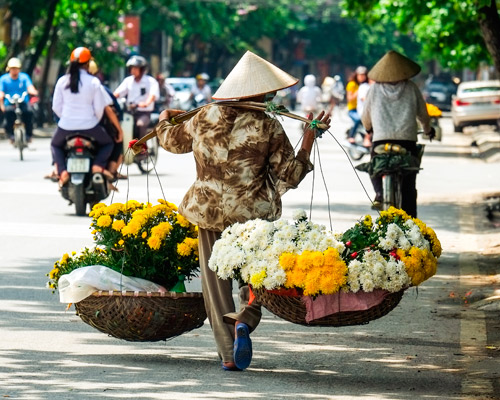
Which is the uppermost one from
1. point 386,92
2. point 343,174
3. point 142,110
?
point 386,92

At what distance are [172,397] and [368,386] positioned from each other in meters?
1.08

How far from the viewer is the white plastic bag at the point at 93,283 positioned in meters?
7.27

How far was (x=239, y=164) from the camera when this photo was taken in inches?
275

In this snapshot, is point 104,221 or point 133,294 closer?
point 133,294

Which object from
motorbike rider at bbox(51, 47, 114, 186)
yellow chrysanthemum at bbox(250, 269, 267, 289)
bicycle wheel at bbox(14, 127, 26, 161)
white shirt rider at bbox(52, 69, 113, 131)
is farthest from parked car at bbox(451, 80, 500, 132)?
yellow chrysanthemum at bbox(250, 269, 267, 289)

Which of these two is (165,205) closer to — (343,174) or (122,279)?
(122,279)

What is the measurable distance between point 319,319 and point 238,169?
93 centimetres

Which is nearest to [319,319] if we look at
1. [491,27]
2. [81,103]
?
[81,103]

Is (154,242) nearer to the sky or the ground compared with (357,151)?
nearer to the sky

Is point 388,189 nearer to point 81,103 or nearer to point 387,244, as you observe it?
point 81,103

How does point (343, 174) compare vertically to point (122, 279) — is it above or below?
below

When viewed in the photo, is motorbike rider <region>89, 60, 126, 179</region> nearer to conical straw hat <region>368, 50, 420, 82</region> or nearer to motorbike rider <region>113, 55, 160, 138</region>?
conical straw hat <region>368, 50, 420, 82</region>

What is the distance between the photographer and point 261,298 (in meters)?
6.84

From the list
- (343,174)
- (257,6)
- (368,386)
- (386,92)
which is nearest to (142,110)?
(343,174)
